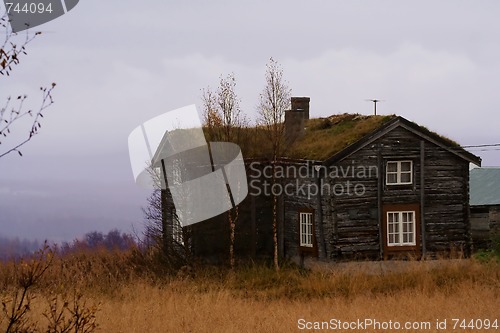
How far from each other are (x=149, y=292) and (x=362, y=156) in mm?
9324

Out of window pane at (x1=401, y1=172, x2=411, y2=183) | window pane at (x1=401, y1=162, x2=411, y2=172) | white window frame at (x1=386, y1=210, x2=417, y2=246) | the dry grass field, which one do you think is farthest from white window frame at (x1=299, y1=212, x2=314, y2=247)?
window pane at (x1=401, y1=162, x2=411, y2=172)

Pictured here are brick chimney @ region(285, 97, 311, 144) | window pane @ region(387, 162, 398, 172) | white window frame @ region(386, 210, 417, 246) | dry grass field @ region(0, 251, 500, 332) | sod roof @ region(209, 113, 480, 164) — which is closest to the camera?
dry grass field @ region(0, 251, 500, 332)

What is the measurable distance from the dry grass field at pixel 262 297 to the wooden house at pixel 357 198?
1.13 m

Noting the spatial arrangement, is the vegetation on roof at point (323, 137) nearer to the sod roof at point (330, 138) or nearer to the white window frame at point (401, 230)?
the sod roof at point (330, 138)

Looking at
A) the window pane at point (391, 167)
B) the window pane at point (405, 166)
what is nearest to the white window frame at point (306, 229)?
the window pane at point (391, 167)

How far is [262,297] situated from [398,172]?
7.61 m

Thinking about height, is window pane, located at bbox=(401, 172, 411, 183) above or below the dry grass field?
above

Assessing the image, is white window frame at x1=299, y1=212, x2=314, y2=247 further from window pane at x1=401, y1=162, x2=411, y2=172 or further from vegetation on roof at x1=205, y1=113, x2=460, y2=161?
window pane at x1=401, y1=162, x2=411, y2=172

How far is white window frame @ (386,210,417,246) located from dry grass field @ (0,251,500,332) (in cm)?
92

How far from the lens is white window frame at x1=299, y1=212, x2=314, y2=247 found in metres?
23.2

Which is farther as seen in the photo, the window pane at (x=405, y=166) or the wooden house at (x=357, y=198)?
the window pane at (x=405, y=166)

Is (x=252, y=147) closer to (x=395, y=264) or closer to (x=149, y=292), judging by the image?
(x=395, y=264)

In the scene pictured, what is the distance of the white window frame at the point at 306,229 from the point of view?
76.3 feet

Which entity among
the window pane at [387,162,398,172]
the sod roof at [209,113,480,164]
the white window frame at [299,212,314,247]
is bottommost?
the white window frame at [299,212,314,247]
